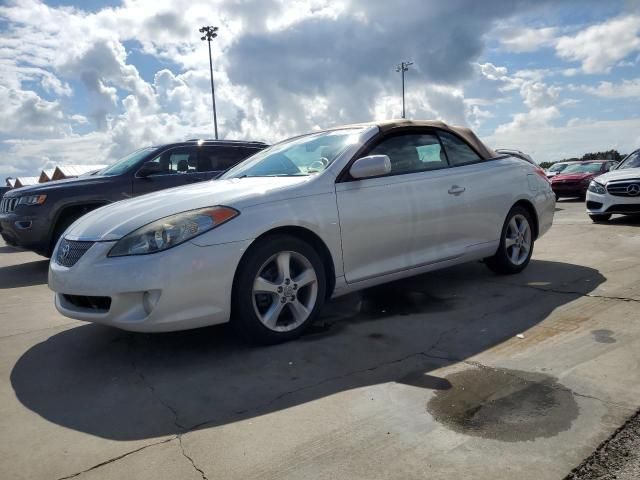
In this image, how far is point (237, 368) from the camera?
3.47m

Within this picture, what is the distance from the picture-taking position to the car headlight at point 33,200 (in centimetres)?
733

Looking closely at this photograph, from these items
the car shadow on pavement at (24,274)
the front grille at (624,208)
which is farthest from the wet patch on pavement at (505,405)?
the front grille at (624,208)

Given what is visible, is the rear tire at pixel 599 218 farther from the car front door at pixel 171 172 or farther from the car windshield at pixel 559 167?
the car windshield at pixel 559 167

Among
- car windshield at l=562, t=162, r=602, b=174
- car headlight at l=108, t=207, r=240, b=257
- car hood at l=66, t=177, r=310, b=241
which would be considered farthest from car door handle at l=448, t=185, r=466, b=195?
car windshield at l=562, t=162, r=602, b=174

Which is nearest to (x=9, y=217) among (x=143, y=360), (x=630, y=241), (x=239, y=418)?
(x=143, y=360)

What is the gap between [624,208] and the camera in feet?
32.1

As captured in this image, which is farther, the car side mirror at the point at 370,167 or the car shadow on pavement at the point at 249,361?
the car side mirror at the point at 370,167

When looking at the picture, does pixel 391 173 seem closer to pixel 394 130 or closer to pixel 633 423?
pixel 394 130

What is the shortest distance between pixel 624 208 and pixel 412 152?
6.68 metres

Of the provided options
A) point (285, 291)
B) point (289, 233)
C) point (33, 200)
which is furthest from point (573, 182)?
point (285, 291)

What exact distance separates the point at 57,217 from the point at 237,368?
16.4 ft

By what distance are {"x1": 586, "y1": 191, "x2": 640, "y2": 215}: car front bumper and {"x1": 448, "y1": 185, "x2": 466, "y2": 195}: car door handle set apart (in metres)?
6.16

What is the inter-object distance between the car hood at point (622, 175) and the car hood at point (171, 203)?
8.07 m

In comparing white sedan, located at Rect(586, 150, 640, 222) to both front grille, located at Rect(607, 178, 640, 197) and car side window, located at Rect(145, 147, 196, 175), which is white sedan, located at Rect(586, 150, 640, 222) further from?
car side window, located at Rect(145, 147, 196, 175)
